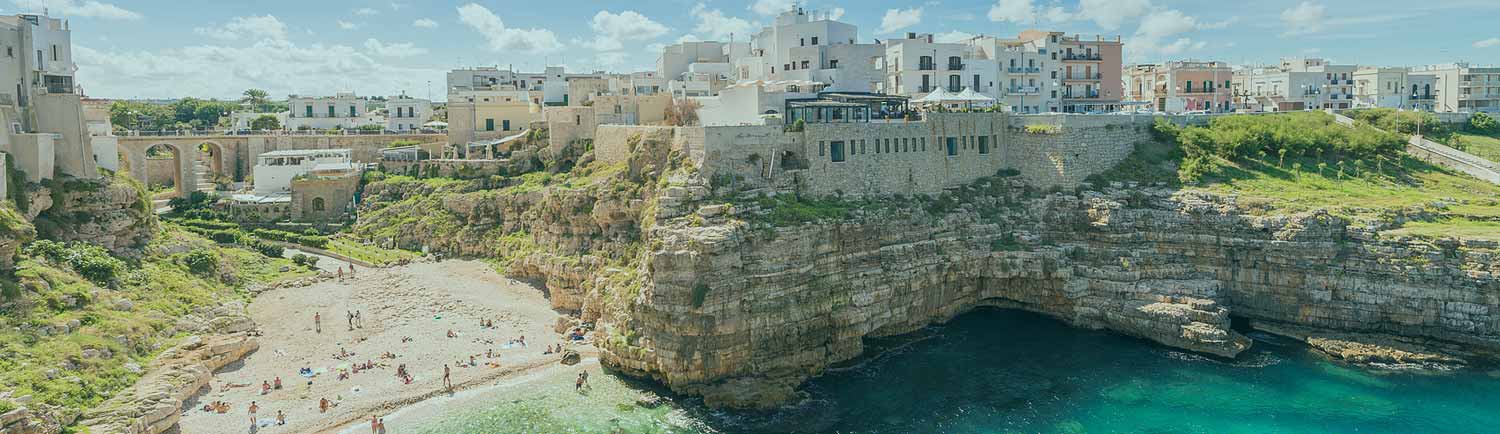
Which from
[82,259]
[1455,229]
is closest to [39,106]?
[82,259]

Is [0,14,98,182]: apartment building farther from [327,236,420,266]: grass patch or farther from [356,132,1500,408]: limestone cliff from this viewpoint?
[356,132,1500,408]: limestone cliff

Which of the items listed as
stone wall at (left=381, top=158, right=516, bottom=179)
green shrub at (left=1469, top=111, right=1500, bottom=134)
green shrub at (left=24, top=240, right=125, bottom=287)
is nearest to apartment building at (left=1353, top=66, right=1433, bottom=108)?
green shrub at (left=1469, top=111, right=1500, bottom=134)

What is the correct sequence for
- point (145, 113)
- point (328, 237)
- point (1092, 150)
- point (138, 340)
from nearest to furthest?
1. point (138, 340)
2. point (1092, 150)
3. point (328, 237)
4. point (145, 113)

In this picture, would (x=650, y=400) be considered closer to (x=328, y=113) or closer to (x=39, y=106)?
(x=39, y=106)

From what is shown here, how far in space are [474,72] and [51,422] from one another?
190ft

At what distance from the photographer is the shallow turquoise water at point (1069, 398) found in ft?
108

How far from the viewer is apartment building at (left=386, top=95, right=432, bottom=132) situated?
7750 cm

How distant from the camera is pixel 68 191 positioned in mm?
43500

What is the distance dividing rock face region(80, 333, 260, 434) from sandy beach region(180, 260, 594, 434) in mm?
540

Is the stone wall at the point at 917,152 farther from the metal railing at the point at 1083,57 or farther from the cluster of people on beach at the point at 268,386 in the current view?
the cluster of people on beach at the point at 268,386

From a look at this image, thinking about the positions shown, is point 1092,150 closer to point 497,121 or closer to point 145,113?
point 497,121

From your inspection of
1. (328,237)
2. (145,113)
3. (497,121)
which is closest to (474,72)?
(497,121)

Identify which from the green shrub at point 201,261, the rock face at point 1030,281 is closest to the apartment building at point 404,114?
the green shrub at point 201,261

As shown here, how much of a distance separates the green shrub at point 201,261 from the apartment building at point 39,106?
6209 millimetres
